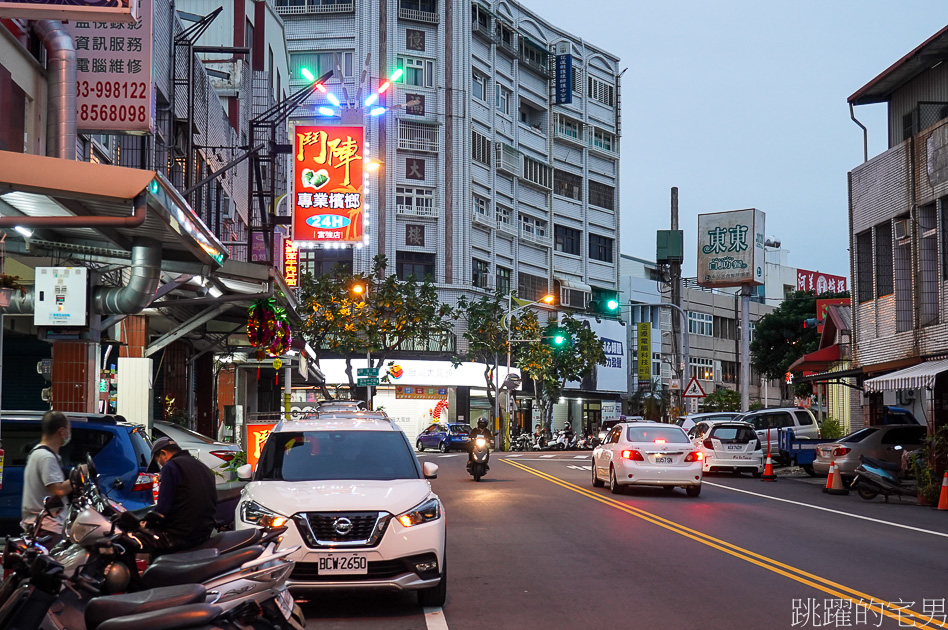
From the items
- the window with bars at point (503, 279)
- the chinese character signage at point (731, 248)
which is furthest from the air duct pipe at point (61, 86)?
the window with bars at point (503, 279)

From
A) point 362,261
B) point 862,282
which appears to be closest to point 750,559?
point 862,282

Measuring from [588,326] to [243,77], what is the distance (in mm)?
48173

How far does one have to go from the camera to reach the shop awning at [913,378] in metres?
Result: 25.1

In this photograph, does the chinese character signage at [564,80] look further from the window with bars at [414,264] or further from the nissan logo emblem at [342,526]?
the nissan logo emblem at [342,526]

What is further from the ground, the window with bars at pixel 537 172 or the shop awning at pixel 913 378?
the window with bars at pixel 537 172

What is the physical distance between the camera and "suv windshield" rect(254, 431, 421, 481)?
11484 mm

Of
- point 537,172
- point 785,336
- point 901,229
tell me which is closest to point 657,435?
point 901,229

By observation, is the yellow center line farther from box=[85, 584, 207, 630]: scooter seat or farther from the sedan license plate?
box=[85, 584, 207, 630]: scooter seat

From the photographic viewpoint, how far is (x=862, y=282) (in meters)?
34.2

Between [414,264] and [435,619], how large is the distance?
6256 cm

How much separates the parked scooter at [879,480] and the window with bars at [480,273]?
166 ft

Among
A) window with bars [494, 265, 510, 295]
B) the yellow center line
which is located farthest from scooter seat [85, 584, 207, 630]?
window with bars [494, 265, 510, 295]

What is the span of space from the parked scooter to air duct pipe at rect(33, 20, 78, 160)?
1726 centimetres

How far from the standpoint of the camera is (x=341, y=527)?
10.2 metres
